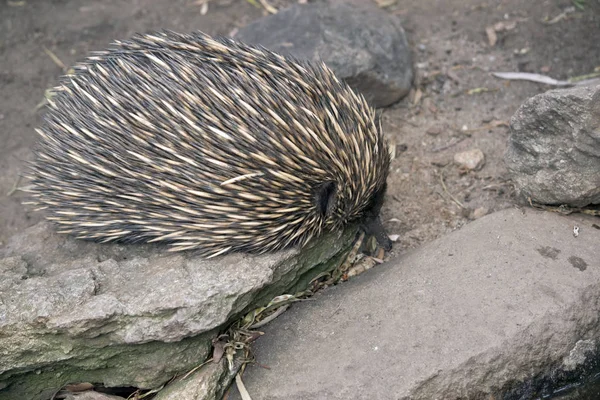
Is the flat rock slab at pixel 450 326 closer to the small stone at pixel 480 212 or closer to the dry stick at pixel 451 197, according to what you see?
the small stone at pixel 480 212

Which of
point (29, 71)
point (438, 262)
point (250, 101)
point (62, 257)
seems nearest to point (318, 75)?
point (250, 101)

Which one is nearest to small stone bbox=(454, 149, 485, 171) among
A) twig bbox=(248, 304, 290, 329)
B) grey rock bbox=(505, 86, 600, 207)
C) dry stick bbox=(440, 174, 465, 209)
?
dry stick bbox=(440, 174, 465, 209)

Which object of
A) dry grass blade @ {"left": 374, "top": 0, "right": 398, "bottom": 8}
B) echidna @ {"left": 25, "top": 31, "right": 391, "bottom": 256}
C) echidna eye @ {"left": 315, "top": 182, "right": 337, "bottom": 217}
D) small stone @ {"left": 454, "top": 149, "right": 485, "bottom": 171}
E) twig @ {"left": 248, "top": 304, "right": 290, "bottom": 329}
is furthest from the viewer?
dry grass blade @ {"left": 374, "top": 0, "right": 398, "bottom": 8}

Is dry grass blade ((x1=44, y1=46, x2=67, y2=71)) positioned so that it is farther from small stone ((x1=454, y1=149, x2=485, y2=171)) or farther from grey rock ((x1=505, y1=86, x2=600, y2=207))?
grey rock ((x1=505, y1=86, x2=600, y2=207))

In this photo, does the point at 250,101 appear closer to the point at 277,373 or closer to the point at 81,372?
the point at 277,373

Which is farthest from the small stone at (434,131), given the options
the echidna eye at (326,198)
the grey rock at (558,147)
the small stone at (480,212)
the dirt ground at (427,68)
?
the echidna eye at (326,198)

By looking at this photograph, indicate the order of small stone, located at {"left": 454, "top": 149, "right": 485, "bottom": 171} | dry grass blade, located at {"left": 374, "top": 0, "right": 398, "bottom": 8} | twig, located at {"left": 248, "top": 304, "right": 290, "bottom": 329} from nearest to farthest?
twig, located at {"left": 248, "top": 304, "right": 290, "bottom": 329}, small stone, located at {"left": 454, "top": 149, "right": 485, "bottom": 171}, dry grass blade, located at {"left": 374, "top": 0, "right": 398, "bottom": 8}
